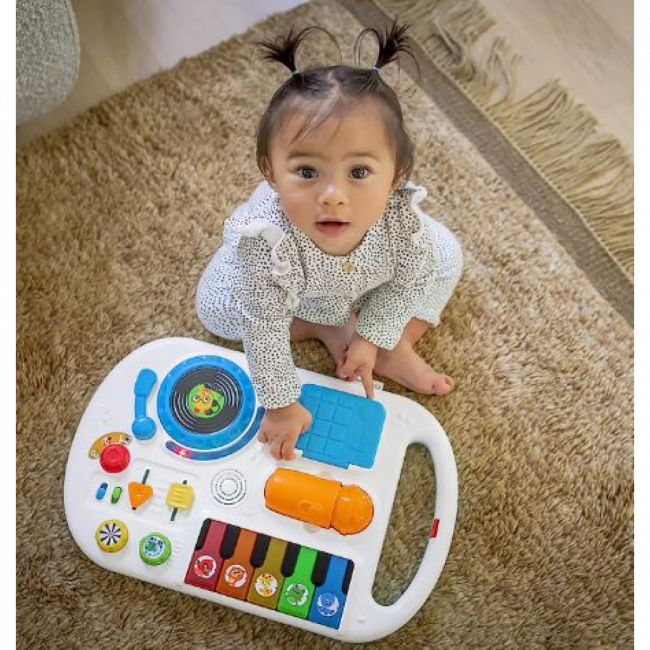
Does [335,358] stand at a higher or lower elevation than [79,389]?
higher

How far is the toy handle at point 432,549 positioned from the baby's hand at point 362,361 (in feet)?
0.25

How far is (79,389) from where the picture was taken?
0.87 metres

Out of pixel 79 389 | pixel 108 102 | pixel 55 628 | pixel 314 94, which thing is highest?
pixel 108 102

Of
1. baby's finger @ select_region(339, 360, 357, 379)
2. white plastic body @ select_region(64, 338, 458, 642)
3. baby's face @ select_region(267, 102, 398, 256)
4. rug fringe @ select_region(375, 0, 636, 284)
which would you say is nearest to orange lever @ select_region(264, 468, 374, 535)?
white plastic body @ select_region(64, 338, 458, 642)

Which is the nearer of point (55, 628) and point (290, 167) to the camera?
point (290, 167)

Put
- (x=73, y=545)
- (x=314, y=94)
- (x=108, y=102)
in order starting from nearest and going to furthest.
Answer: (x=314, y=94) → (x=73, y=545) → (x=108, y=102)

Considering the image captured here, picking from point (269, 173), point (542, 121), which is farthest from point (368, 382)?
point (542, 121)

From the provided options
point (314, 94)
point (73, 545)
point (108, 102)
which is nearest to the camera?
point (314, 94)

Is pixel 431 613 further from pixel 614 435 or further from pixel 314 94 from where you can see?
pixel 314 94

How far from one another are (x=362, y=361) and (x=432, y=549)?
20 centimetres

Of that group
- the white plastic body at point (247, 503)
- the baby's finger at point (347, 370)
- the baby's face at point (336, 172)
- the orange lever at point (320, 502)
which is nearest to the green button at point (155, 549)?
the white plastic body at point (247, 503)

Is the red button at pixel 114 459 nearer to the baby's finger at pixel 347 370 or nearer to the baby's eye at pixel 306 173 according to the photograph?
the baby's finger at pixel 347 370

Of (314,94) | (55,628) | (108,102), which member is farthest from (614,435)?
(108,102)

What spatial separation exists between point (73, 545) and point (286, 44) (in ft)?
1.78
